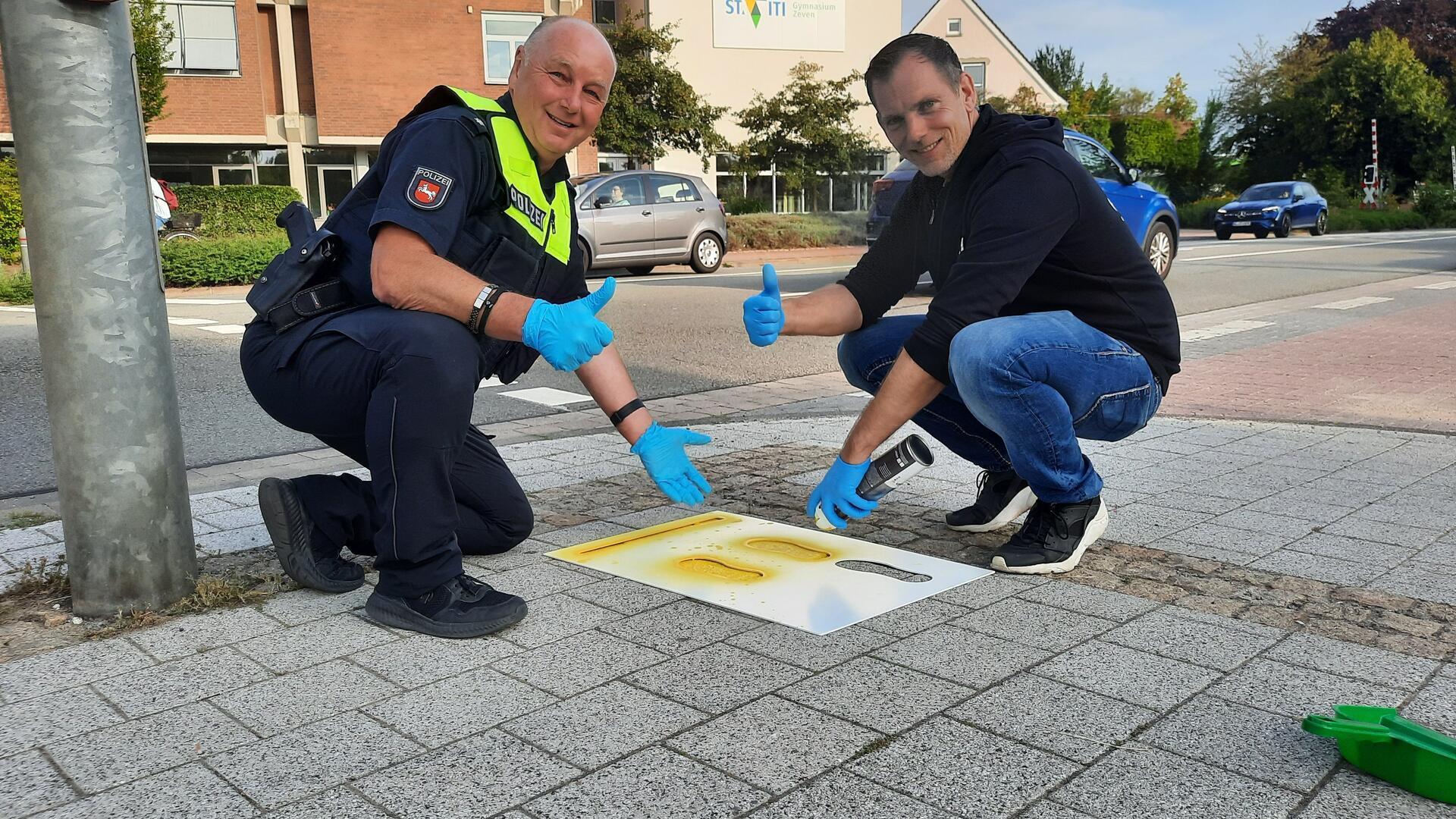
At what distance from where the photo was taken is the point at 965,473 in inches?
185

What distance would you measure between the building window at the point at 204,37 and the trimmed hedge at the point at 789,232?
506 inches

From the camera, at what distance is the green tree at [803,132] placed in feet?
99.7

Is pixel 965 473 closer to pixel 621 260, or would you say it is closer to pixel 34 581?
pixel 34 581

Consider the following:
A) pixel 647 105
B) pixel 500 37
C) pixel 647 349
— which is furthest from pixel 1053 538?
pixel 500 37

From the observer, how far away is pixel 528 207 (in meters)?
3.05

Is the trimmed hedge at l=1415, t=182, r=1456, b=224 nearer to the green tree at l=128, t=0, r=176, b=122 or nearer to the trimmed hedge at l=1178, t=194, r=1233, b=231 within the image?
the trimmed hedge at l=1178, t=194, r=1233, b=231

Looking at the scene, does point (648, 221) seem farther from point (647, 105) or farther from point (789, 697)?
point (789, 697)

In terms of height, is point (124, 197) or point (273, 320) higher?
point (124, 197)

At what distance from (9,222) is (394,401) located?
55.2 ft

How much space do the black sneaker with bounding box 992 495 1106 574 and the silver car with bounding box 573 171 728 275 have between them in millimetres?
12791

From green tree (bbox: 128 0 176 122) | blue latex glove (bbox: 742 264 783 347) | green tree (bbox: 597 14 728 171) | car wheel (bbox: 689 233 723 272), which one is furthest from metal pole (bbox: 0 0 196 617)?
green tree (bbox: 597 14 728 171)

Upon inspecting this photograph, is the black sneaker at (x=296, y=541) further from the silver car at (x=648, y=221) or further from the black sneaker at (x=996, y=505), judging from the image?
the silver car at (x=648, y=221)

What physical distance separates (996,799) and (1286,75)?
4954 centimetres

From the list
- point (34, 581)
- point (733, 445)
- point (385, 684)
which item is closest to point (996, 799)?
point (385, 684)
